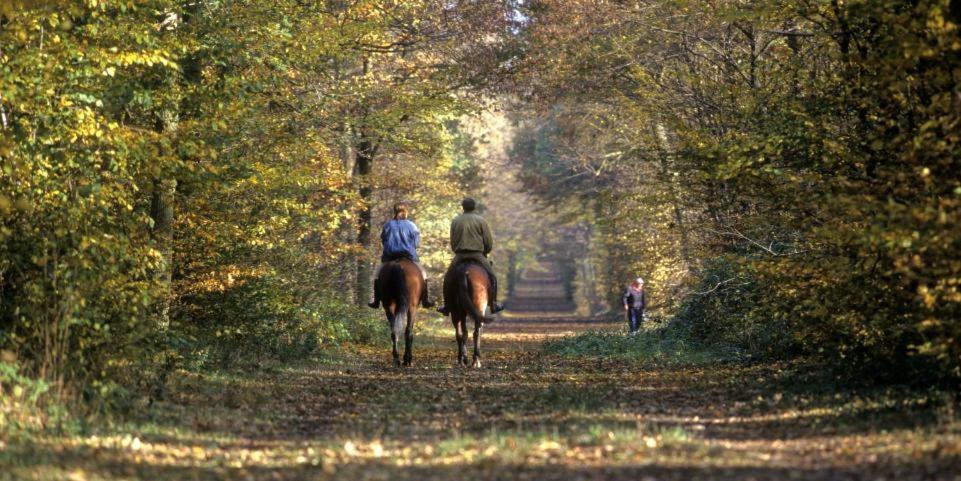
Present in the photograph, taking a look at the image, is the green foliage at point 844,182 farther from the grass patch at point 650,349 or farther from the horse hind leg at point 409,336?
the horse hind leg at point 409,336

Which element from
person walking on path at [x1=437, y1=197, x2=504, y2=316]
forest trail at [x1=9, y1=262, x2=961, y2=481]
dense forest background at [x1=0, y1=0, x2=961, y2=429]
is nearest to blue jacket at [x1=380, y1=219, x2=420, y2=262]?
person walking on path at [x1=437, y1=197, x2=504, y2=316]

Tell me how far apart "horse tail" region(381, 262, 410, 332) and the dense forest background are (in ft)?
5.38

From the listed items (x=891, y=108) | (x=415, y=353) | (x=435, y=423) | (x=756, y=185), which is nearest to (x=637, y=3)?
(x=415, y=353)

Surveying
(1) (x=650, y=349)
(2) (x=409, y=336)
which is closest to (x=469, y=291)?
(2) (x=409, y=336)

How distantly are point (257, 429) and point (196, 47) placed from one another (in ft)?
19.0

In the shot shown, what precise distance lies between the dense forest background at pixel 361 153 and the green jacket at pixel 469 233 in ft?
9.27


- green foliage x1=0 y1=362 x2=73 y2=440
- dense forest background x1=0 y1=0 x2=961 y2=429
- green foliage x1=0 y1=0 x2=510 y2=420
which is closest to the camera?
green foliage x1=0 y1=362 x2=73 y2=440

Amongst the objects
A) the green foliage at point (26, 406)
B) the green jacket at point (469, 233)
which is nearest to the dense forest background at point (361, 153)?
the green foliage at point (26, 406)

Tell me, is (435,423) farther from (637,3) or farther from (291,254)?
(637,3)

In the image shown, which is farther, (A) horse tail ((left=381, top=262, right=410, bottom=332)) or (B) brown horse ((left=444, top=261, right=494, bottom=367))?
(A) horse tail ((left=381, top=262, right=410, bottom=332))

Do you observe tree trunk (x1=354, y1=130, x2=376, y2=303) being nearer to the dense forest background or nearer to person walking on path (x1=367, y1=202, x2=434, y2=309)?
the dense forest background

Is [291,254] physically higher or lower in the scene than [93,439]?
higher

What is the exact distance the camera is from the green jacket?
61.9 feet

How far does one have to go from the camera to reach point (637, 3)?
Answer: 2567 cm
